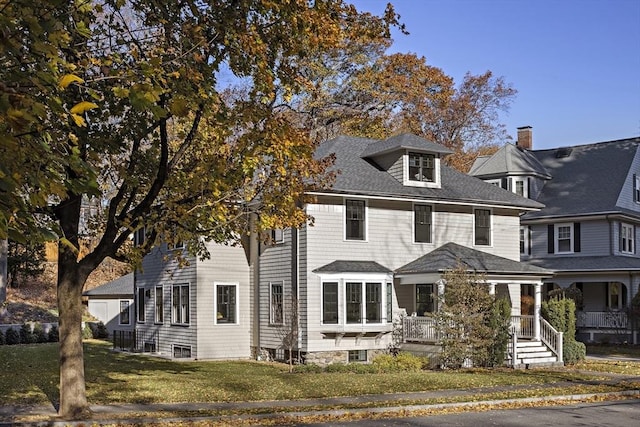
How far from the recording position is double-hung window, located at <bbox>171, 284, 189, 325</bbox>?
101 ft

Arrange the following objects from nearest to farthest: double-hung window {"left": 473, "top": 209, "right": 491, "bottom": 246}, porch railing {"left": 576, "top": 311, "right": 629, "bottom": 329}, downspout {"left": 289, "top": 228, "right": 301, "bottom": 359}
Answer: downspout {"left": 289, "top": 228, "right": 301, "bottom": 359}
double-hung window {"left": 473, "top": 209, "right": 491, "bottom": 246}
porch railing {"left": 576, "top": 311, "right": 629, "bottom": 329}

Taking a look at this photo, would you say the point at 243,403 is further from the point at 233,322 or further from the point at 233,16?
the point at 233,322

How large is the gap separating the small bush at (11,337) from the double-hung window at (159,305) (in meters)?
10.5

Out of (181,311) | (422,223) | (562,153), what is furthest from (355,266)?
(562,153)

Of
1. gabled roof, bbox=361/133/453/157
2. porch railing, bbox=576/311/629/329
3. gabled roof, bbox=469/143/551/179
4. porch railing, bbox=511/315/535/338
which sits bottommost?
porch railing, bbox=576/311/629/329

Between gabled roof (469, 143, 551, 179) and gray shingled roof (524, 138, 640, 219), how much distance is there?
1.27 meters

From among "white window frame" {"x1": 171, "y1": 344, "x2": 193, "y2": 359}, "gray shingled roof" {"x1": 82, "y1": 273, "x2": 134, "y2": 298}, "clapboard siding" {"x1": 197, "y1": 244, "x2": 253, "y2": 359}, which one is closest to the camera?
"clapboard siding" {"x1": 197, "y1": 244, "x2": 253, "y2": 359}

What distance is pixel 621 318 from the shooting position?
3766cm

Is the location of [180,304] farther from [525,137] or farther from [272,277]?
[525,137]

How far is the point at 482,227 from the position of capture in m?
32.0

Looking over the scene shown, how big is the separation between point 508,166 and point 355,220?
17.1 meters

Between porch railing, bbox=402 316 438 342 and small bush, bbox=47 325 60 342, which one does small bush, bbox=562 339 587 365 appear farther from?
small bush, bbox=47 325 60 342

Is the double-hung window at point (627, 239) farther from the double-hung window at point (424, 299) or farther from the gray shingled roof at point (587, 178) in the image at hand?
the double-hung window at point (424, 299)

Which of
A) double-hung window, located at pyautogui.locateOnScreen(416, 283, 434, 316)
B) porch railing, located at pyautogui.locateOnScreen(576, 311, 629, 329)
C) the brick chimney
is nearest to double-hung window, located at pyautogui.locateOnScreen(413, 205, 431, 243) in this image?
double-hung window, located at pyautogui.locateOnScreen(416, 283, 434, 316)
